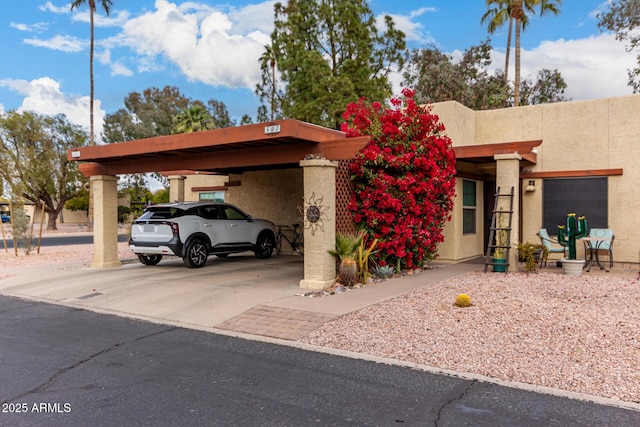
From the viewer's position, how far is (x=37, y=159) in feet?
109

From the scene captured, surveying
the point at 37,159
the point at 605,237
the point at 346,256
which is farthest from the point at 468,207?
the point at 37,159

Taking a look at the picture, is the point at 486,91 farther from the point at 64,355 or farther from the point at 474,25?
the point at 64,355

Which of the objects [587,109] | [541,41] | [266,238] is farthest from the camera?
[541,41]

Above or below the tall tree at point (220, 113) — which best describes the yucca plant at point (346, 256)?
below

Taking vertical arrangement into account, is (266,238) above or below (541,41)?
below

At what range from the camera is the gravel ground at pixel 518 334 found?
4750 mm

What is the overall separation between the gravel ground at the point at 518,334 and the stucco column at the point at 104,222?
8.46 metres

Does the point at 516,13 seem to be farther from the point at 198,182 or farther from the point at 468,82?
the point at 198,182

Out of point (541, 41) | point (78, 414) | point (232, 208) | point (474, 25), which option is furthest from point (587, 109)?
point (474, 25)

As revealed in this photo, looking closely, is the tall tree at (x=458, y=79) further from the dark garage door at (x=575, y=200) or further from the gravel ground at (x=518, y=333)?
the gravel ground at (x=518, y=333)

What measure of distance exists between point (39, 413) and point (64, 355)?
Answer: 1.69 m

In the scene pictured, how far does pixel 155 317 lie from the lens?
24.6ft

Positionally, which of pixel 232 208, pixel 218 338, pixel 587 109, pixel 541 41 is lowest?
pixel 218 338

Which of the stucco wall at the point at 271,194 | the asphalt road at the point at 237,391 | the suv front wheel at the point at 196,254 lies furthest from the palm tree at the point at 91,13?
the asphalt road at the point at 237,391
